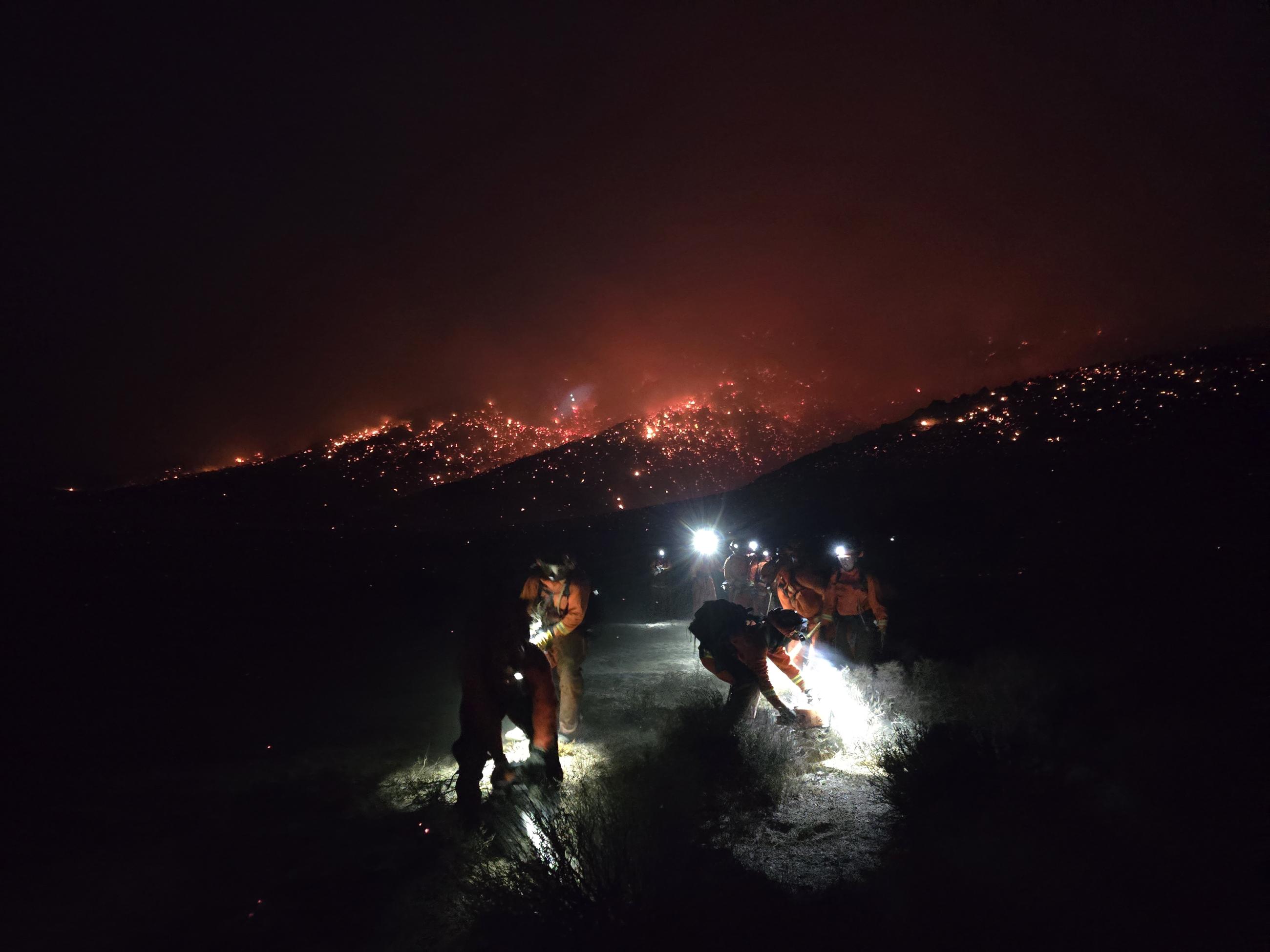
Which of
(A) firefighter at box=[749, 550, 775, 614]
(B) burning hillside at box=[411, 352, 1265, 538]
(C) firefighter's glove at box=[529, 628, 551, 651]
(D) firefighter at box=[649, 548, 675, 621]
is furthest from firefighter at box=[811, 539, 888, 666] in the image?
(B) burning hillside at box=[411, 352, 1265, 538]

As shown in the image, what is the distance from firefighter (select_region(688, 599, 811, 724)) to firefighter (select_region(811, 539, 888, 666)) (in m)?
2.07

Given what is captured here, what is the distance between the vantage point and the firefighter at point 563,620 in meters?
6.36

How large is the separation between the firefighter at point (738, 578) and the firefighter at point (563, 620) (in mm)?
7517

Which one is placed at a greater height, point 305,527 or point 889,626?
point 305,527

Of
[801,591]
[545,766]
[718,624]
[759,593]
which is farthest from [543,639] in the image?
[759,593]

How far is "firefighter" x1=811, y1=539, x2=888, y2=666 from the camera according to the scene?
337 inches

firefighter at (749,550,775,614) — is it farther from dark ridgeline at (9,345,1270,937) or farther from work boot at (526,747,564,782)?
work boot at (526,747,564,782)

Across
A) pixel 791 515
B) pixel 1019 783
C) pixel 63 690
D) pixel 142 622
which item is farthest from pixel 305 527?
pixel 1019 783

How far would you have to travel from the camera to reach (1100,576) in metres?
11.9

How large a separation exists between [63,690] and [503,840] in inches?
376

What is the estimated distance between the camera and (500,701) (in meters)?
5.11

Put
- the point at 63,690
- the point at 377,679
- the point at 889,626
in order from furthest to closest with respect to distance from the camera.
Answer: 1. the point at 889,626
2. the point at 377,679
3. the point at 63,690

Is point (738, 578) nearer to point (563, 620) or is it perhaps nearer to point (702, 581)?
point (702, 581)

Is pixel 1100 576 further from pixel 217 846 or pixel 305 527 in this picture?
pixel 305 527
